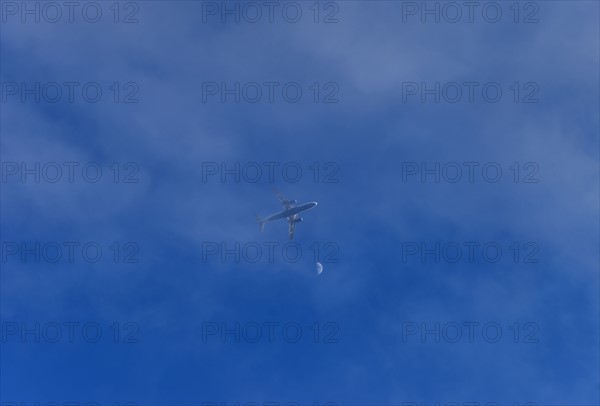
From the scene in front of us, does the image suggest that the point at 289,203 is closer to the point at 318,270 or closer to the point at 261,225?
the point at 261,225

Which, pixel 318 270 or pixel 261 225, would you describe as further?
pixel 261 225

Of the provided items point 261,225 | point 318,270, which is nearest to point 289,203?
point 261,225

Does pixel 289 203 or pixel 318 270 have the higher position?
pixel 289 203

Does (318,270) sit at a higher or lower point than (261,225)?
lower

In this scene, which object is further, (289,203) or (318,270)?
(289,203)
